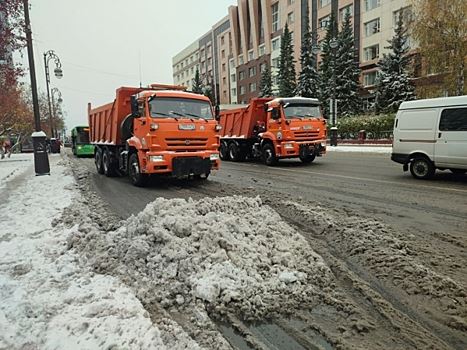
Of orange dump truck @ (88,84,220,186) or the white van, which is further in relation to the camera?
orange dump truck @ (88,84,220,186)

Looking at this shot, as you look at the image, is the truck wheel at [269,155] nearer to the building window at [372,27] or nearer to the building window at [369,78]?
the building window at [369,78]

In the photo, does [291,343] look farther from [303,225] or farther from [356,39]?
[356,39]

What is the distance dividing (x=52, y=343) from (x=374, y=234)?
417cm

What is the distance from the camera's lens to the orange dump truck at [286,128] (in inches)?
589

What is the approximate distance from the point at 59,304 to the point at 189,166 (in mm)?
7051

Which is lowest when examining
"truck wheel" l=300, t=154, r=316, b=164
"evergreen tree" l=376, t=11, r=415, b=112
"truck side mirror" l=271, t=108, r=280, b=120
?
"truck wheel" l=300, t=154, r=316, b=164

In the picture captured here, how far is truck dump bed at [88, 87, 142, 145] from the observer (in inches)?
477

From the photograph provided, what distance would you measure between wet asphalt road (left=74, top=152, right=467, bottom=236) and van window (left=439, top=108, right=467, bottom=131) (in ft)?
4.73

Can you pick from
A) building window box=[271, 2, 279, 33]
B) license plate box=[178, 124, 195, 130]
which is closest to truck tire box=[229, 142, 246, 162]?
license plate box=[178, 124, 195, 130]

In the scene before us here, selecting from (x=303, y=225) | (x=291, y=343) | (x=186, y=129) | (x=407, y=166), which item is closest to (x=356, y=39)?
(x=407, y=166)

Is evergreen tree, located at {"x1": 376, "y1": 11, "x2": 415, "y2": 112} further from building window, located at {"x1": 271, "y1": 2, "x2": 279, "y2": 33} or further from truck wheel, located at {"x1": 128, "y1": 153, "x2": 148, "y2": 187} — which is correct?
building window, located at {"x1": 271, "y1": 2, "x2": 279, "y2": 33}

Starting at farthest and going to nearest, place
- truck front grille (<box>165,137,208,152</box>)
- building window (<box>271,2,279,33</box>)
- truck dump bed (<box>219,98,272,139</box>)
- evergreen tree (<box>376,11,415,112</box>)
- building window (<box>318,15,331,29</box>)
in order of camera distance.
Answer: building window (<box>271,2,279,33</box>)
building window (<box>318,15,331,29</box>)
evergreen tree (<box>376,11,415,112</box>)
truck dump bed (<box>219,98,272,139</box>)
truck front grille (<box>165,137,208,152</box>)

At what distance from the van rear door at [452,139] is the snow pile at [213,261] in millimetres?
6707

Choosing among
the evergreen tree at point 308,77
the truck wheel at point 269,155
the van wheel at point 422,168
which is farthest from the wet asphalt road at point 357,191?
the evergreen tree at point 308,77
